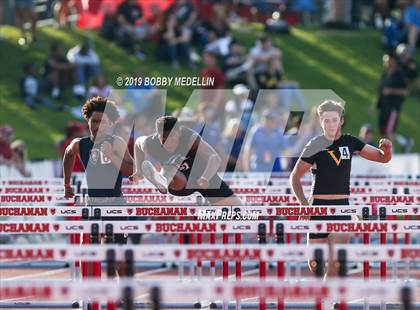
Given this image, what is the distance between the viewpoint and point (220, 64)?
27.2 meters

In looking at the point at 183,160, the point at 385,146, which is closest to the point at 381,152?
the point at 385,146

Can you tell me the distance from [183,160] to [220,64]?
47.4ft

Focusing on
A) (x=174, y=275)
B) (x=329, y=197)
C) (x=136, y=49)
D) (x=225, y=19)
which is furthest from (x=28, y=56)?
(x=329, y=197)

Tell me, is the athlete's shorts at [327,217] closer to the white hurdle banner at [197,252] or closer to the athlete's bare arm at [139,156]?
the athlete's bare arm at [139,156]

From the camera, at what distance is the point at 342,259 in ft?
30.0

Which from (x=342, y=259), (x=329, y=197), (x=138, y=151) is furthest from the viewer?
(x=138, y=151)

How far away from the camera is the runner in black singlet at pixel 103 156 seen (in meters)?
12.4

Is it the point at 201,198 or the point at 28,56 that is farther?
the point at 28,56

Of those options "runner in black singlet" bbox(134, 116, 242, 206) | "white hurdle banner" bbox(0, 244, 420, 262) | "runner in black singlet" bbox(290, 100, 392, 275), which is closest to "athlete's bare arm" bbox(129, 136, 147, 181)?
"runner in black singlet" bbox(134, 116, 242, 206)

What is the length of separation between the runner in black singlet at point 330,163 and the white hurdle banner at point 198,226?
98cm

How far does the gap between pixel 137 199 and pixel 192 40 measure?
1549 centimetres

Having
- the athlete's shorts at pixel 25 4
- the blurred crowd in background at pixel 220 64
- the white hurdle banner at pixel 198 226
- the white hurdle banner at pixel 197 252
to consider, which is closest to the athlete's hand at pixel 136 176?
the white hurdle banner at pixel 198 226

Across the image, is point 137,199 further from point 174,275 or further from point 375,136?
point 375,136

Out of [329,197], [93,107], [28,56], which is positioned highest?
[28,56]
